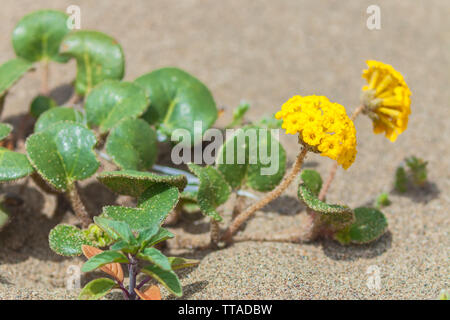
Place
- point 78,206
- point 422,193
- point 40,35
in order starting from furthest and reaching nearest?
Result: point 40,35, point 422,193, point 78,206

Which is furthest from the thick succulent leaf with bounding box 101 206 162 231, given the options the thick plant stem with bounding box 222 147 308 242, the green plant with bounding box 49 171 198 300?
the thick plant stem with bounding box 222 147 308 242

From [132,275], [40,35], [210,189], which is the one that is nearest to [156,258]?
[132,275]

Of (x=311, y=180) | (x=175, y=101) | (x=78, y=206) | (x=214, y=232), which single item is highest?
(x=175, y=101)

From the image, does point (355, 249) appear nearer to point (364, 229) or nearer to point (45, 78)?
point (364, 229)

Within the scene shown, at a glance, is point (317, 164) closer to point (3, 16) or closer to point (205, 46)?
point (205, 46)

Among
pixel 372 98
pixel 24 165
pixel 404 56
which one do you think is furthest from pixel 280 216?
pixel 404 56

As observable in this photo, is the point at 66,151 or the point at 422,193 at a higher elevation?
the point at 66,151

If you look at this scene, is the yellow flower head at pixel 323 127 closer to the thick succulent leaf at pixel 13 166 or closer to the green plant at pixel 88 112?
the green plant at pixel 88 112

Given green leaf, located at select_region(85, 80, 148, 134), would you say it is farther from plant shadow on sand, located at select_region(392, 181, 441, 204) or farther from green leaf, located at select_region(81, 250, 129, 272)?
plant shadow on sand, located at select_region(392, 181, 441, 204)
